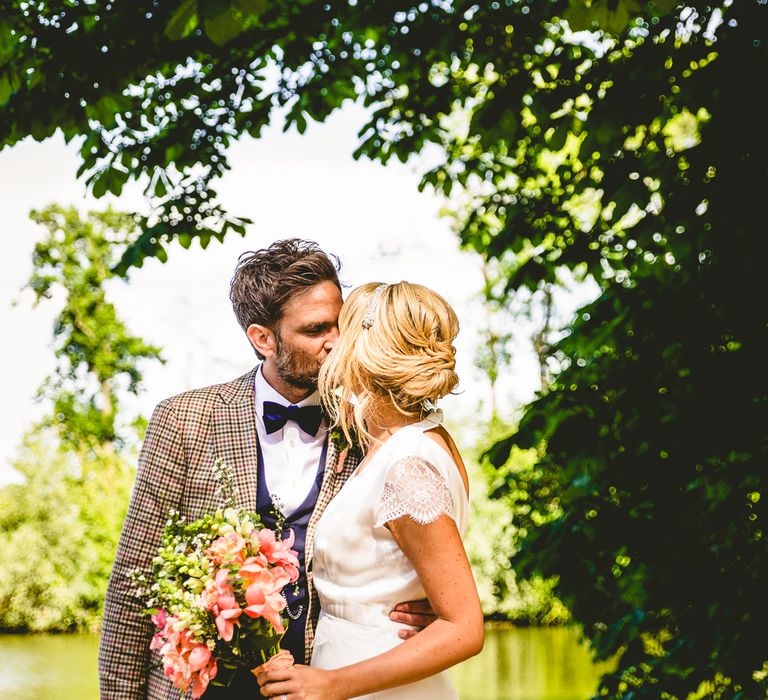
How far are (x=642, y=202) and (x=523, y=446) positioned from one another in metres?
1.23

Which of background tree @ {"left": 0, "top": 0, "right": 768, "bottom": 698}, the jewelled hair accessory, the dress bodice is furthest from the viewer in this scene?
background tree @ {"left": 0, "top": 0, "right": 768, "bottom": 698}

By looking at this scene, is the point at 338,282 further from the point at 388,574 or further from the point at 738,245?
the point at 738,245

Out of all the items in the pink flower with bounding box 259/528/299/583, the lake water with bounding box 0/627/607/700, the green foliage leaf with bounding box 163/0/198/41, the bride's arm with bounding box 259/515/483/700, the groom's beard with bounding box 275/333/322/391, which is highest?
the green foliage leaf with bounding box 163/0/198/41

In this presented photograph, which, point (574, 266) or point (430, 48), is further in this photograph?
point (574, 266)

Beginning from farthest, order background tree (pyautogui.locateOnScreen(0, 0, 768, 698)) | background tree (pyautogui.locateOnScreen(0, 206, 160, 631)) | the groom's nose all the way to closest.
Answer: background tree (pyautogui.locateOnScreen(0, 206, 160, 631)) < background tree (pyautogui.locateOnScreen(0, 0, 768, 698)) < the groom's nose

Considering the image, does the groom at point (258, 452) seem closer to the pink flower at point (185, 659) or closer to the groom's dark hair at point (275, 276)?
the groom's dark hair at point (275, 276)

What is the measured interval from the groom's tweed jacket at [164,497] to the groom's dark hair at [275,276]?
0.35 m

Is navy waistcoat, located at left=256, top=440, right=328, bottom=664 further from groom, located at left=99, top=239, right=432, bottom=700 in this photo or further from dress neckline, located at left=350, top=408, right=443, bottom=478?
dress neckline, located at left=350, top=408, right=443, bottom=478

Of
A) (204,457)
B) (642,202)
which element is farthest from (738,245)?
(204,457)

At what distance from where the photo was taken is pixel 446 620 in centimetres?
226

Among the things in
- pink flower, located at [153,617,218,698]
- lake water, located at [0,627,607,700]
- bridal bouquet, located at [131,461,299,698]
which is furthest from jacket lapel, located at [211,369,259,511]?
lake water, located at [0,627,607,700]

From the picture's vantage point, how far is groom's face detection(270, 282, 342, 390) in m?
2.89

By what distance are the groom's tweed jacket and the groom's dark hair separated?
1.14ft

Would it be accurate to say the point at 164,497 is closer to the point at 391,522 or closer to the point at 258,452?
the point at 258,452
